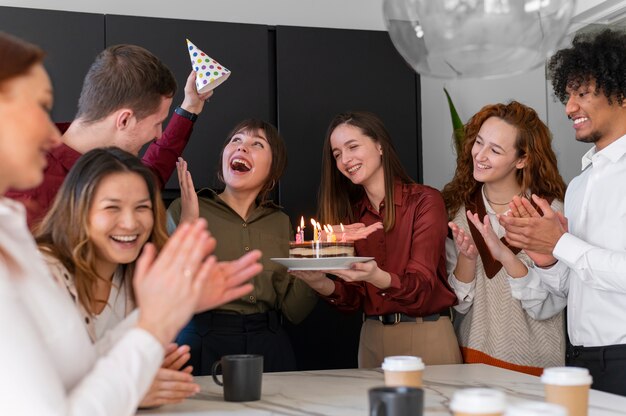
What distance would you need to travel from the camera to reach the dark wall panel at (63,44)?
2656 mm

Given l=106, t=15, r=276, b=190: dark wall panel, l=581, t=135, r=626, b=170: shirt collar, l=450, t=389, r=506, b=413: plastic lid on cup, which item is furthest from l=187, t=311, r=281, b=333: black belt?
l=450, t=389, r=506, b=413: plastic lid on cup

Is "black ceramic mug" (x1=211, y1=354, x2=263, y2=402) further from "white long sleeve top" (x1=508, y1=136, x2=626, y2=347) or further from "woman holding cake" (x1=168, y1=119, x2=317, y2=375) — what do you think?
"white long sleeve top" (x1=508, y1=136, x2=626, y2=347)

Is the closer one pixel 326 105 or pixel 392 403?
pixel 392 403

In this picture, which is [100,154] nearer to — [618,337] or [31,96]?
[31,96]

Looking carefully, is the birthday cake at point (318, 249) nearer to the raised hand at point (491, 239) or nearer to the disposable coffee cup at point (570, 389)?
the raised hand at point (491, 239)

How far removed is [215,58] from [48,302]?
1915mm

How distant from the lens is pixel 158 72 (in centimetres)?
215

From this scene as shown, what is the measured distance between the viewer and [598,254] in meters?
2.11

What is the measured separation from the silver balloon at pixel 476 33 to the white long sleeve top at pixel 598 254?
0.92m

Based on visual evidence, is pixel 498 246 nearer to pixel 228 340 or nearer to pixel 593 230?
pixel 593 230

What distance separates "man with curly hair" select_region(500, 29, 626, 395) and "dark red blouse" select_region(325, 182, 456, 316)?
25 cm

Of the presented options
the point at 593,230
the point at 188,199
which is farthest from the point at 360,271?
the point at 593,230

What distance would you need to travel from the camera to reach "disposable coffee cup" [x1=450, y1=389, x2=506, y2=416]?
0.98m

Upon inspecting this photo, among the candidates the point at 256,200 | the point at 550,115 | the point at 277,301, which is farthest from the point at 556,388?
the point at 550,115
